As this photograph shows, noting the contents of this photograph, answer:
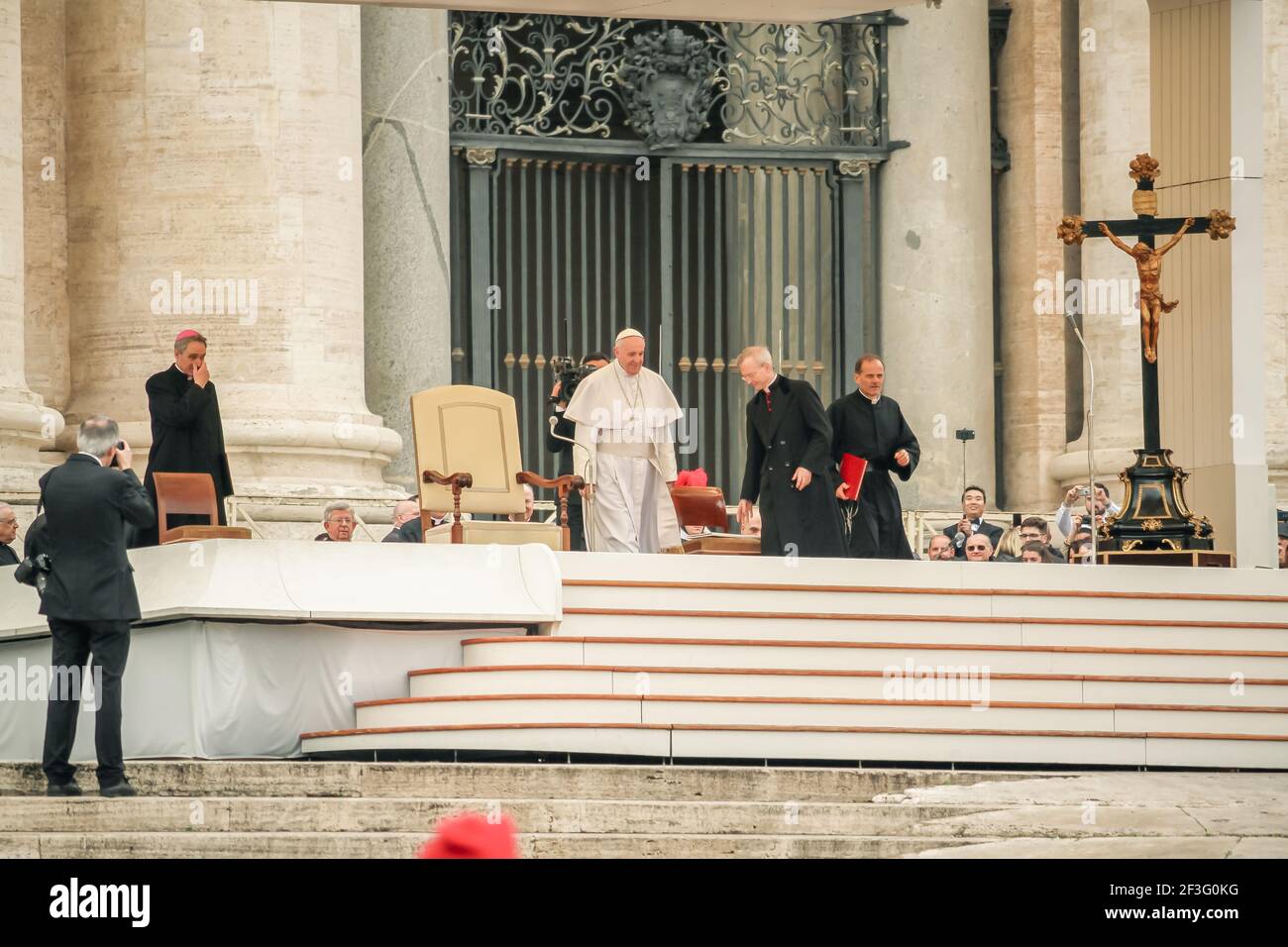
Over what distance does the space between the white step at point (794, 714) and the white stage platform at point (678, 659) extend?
10mm

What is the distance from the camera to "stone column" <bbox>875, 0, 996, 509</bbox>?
20.1 metres

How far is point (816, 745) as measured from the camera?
12102mm

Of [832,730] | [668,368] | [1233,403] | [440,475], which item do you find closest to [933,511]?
[668,368]

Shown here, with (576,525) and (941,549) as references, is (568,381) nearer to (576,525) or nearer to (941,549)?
(576,525)

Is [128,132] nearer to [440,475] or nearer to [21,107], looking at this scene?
[21,107]

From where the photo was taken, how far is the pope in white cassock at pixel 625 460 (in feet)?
49.1

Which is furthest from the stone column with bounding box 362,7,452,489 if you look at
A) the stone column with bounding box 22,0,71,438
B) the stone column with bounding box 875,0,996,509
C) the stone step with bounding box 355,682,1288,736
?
the stone step with bounding box 355,682,1288,736

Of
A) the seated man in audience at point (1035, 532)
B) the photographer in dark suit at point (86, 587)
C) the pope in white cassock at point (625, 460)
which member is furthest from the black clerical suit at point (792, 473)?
the photographer in dark suit at point (86, 587)

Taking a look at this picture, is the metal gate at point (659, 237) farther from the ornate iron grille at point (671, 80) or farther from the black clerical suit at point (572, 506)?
the black clerical suit at point (572, 506)

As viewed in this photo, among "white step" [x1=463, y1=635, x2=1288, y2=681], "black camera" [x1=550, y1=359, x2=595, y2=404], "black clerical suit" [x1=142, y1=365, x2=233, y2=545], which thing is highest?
"black camera" [x1=550, y1=359, x2=595, y2=404]

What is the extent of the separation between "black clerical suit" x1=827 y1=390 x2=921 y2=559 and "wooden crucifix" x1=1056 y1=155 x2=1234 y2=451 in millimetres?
1349

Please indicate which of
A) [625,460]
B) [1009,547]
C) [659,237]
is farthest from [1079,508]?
[659,237]

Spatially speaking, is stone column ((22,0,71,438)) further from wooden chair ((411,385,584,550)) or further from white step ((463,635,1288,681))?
white step ((463,635,1288,681))

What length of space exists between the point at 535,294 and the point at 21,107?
4.39 meters
